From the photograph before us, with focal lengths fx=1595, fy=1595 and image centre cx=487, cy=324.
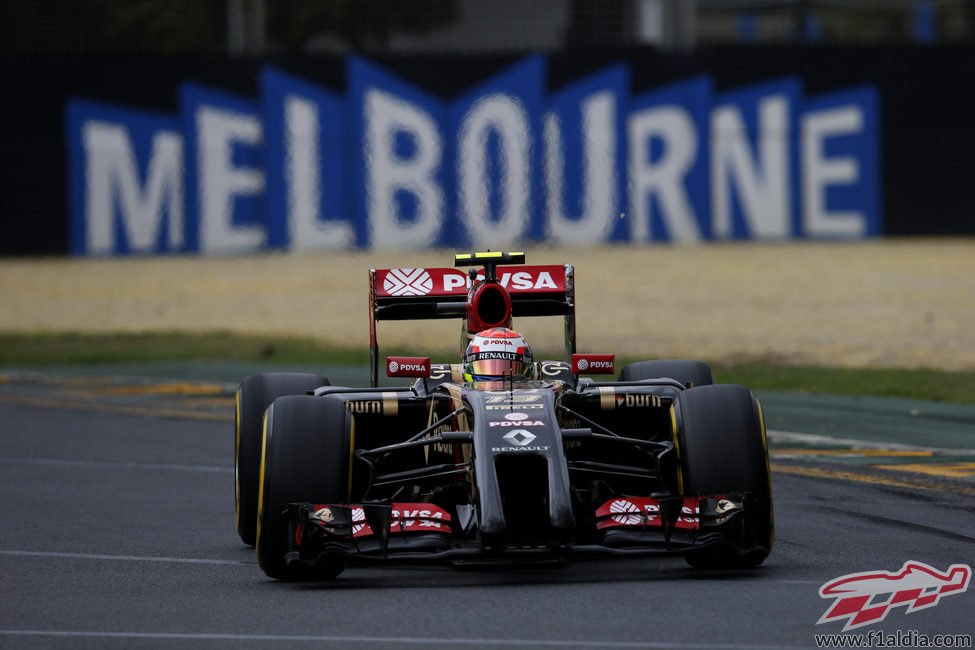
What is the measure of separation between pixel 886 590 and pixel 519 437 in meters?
1.73

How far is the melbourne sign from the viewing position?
2970 cm

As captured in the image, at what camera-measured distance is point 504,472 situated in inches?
282

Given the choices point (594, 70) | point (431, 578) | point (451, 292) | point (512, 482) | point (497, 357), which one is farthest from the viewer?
point (594, 70)

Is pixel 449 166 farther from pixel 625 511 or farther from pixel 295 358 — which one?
pixel 625 511

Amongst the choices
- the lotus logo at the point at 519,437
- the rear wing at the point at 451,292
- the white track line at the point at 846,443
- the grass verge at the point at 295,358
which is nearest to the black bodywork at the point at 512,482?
the lotus logo at the point at 519,437

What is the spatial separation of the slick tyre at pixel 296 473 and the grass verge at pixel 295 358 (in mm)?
8047

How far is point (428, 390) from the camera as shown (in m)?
8.25

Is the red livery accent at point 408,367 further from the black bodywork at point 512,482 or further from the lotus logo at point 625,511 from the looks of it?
the lotus logo at point 625,511

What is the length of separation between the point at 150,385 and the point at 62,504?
6.44m

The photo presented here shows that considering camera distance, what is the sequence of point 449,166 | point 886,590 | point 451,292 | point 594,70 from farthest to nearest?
1. point 594,70
2. point 449,166
3. point 451,292
4. point 886,590

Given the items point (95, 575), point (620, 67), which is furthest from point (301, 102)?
point (95, 575)

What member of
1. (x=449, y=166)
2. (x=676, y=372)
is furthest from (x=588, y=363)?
(x=449, y=166)

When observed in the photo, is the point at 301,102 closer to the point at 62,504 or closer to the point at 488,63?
the point at 488,63

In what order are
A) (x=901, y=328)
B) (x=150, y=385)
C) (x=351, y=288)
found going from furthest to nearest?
(x=351, y=288), (x=901, y=328), (x=150, y=385)
